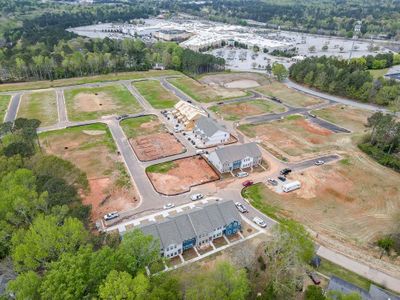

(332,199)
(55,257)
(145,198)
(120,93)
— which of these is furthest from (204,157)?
→ (120,93)

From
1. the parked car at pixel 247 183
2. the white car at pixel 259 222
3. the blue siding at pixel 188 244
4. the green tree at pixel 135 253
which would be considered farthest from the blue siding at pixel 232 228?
the green tree at pixel 135 253

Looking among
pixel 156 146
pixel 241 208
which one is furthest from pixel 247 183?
pixel 156 146

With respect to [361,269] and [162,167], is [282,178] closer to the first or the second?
[361,269]

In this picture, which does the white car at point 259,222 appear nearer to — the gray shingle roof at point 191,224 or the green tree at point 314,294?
the gray shingle roof at point 191,224

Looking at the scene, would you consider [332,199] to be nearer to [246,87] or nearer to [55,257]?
[55,257]

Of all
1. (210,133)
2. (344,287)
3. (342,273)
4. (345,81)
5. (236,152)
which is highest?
(345,81)
